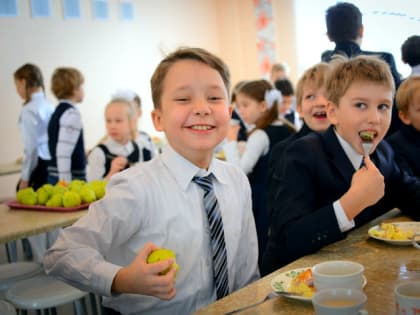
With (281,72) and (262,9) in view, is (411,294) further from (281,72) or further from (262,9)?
(262,9)

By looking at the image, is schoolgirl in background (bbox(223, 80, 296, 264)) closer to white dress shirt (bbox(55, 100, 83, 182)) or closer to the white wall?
white dress shirt (bbox(55, 100, 83, 182))

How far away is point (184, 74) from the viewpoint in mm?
1505

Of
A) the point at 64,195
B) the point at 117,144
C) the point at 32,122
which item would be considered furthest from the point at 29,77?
the point at 64,195

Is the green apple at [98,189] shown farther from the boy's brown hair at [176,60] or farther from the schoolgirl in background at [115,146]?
the boy's brown hair at [176,60]

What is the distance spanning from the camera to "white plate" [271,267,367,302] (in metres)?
1.11

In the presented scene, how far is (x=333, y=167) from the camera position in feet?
5.49

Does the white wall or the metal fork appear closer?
the metal fork

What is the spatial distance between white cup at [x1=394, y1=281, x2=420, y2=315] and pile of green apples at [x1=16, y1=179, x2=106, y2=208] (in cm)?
204

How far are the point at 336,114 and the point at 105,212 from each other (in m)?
0.83

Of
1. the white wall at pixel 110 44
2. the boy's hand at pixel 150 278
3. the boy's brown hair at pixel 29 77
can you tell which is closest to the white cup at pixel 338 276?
the boy's hand at pixel 150 278

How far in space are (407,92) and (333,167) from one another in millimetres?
867


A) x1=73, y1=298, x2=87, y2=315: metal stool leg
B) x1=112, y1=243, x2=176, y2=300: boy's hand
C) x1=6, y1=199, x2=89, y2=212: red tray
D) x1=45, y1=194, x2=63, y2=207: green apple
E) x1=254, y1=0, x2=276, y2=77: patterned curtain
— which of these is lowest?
x1=73, y1=298, x2=87, y2=315: metal stool leg

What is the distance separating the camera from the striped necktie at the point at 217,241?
4.89 ft

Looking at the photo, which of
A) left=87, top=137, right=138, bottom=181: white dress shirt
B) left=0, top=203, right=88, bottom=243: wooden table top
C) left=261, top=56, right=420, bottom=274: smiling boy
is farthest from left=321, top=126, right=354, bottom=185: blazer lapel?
left=87, top=137, right=138, bottom=181: white dress shirt
